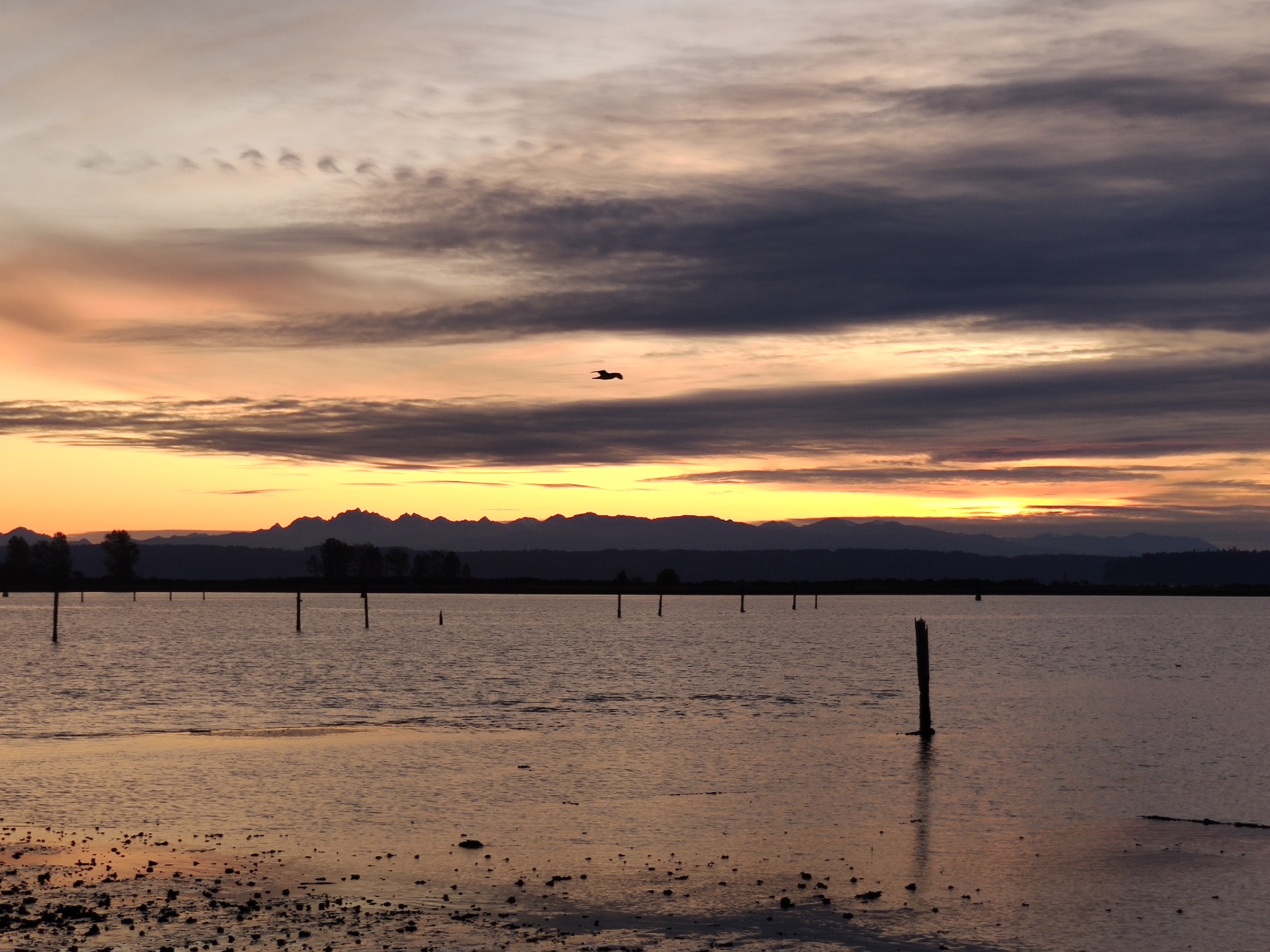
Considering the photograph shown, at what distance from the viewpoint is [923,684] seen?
50.8 metres

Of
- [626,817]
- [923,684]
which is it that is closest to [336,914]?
[626,817]

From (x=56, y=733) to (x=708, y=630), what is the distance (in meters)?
138

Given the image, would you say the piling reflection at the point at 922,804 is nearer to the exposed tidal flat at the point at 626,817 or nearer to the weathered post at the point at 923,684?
the exposed tidal flat at the point at 626,817

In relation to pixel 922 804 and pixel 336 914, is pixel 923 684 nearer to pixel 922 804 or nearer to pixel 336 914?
pixel 922 804

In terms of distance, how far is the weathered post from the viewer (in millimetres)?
49062

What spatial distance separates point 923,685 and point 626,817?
78.3 ft

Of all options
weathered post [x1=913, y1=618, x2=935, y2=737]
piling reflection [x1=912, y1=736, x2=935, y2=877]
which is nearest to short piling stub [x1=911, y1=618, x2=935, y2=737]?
weathered post [x1=913, y1=618, x2=935, y2=737]

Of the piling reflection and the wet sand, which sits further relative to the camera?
the piling reflection

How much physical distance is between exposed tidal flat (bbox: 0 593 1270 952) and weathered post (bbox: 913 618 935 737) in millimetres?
1530

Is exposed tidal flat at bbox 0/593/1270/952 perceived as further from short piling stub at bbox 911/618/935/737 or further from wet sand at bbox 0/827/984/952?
short piling stub at bbox 911/618/935/737

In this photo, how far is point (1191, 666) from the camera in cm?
10094

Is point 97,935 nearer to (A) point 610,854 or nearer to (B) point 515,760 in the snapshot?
(A) point 610,854

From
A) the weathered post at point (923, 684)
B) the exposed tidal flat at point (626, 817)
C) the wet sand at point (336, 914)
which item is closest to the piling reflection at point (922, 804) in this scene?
the exposed tidal flat at point (626, 817)

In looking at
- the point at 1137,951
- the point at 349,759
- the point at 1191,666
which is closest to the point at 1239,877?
the point at 1137,951
